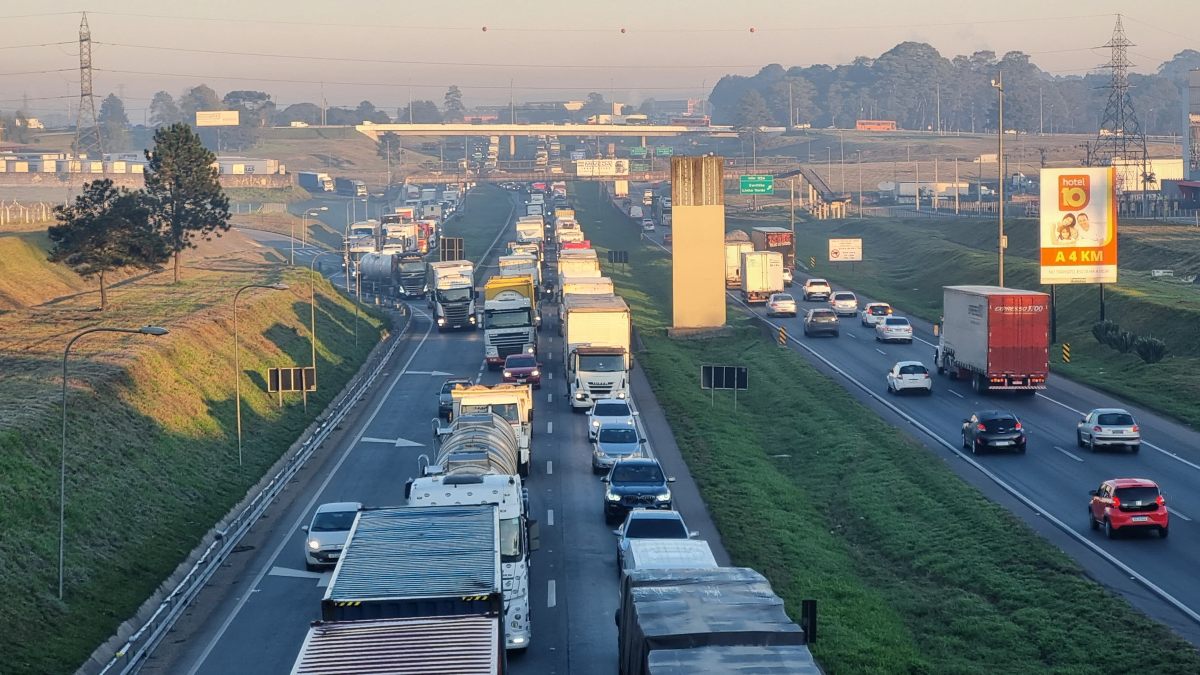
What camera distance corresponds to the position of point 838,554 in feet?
117

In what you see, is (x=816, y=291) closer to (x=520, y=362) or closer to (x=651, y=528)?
(x=520, y=362)

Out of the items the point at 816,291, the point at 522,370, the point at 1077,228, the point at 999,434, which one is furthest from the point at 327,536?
the point at 816,291

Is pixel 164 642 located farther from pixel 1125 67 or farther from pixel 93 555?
pixel 1125 67

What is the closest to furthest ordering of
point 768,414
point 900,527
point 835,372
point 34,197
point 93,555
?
point 93,555 < point 900,527 < point 768,414 < point 835,372 < point 34,197

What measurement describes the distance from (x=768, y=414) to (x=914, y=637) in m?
30.9

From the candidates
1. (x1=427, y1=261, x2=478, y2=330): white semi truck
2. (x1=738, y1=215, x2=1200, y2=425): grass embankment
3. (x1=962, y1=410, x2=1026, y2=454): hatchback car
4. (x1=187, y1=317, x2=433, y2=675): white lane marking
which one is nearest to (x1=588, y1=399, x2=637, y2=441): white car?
(x1=187, y1=317, x2=433, y2=675): white lane marking

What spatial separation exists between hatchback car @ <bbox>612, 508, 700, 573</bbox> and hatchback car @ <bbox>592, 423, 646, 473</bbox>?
457 inches

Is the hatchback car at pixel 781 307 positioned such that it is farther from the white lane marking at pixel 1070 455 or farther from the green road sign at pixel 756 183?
the green road sign at pixel 756 183

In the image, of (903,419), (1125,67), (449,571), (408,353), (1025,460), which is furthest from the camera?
(1125,67)

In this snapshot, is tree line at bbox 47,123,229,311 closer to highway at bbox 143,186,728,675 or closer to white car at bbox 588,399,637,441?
highway at bbox 143,186,728,675

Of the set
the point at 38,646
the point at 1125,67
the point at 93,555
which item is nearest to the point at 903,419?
the point at 93,555

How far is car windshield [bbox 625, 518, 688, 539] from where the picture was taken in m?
31.3

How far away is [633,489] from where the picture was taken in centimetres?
3762

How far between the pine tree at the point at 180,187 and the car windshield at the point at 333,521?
180ft
